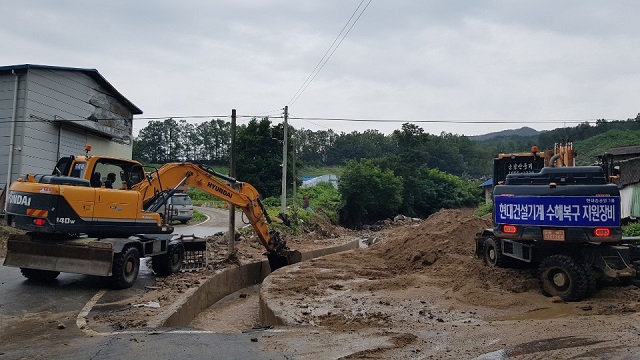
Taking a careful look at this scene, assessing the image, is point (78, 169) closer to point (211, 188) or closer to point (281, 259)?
point (211, 188)

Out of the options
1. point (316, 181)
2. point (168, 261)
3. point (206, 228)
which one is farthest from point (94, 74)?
point (316, 181)

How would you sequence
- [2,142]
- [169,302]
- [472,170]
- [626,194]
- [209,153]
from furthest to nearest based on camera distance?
[472,170] → [209,153] → [626,194] → [2,142] → [169,302]

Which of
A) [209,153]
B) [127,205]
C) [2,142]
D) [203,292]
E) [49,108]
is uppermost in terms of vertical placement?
[209,153]

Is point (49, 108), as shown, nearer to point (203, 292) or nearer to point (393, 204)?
point (203, 292)

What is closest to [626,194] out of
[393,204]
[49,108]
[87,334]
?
[87,334]

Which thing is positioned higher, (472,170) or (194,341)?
(472,170)

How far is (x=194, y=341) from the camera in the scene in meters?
6.19

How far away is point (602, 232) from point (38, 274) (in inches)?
426

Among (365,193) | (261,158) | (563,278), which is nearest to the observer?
(563,278)

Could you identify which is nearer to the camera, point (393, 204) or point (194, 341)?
point (194, 341)

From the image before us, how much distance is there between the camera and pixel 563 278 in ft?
28.4

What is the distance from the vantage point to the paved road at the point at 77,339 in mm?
5715

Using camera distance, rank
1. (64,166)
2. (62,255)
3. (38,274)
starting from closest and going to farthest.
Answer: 1. (62,255)
2. (38,274)
3. (64,166)

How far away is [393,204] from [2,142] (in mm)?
35679
